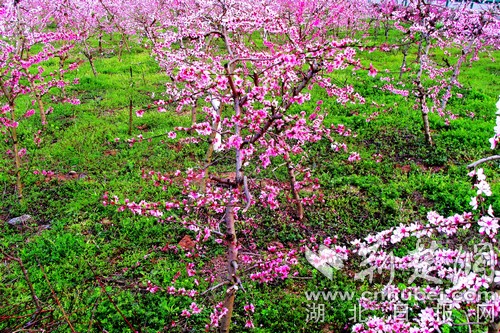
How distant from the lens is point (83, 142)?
8.31 meters

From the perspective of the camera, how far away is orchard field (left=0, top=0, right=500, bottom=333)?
3.09 meters

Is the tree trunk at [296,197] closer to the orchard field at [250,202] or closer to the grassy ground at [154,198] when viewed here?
the orchard field at [250,202]

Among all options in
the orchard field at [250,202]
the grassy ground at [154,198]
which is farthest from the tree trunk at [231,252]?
the grassy ground at [154,198]

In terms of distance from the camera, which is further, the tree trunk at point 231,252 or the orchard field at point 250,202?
the tree trunk at point 231,252

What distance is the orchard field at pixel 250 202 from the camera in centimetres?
309

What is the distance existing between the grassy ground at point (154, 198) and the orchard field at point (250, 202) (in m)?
0.03

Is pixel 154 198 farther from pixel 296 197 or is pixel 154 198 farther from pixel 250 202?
pixel 250 202

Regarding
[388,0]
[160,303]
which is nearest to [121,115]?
[160,303]

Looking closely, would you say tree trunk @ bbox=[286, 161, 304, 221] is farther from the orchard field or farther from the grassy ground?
the grassy ground

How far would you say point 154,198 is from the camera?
21.4ft

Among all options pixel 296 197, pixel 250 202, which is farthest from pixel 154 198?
pixel 250 202

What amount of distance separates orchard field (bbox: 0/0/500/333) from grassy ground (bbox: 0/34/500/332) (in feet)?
0.11

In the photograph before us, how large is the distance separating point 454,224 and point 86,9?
55.1 ft

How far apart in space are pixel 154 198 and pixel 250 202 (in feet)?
13.3
